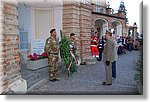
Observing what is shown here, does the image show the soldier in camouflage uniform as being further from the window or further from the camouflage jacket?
the window

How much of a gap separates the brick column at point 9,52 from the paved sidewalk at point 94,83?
11.0 inches

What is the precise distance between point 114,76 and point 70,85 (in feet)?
2.85

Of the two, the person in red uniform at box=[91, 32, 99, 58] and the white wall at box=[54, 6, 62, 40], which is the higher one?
the white wall at box=[54, 6, 62, 40]

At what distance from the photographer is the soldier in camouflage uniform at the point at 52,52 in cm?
384

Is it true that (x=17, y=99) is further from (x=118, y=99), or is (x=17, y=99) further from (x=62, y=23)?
(x=62, y=23)

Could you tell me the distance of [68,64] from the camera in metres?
4.22

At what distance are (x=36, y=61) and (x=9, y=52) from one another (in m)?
1.58

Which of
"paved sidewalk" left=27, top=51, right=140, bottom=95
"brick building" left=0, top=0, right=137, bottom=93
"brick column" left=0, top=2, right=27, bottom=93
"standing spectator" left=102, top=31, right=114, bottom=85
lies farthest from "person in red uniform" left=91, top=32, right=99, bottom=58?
"brick column" left=0, top=2, right=27, bottom=93

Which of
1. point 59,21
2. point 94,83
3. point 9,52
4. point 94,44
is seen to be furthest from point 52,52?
point 94,44

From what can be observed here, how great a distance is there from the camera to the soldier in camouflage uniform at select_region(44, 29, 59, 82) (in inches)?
151

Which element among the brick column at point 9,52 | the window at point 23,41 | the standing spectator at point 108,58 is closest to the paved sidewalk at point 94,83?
the standing spectator at point 108,58

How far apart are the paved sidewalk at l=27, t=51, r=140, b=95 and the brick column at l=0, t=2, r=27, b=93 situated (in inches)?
11.0

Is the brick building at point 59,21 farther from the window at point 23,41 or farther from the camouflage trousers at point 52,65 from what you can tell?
the camouflage trousers at point 52,65

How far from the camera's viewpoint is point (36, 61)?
4.39m
